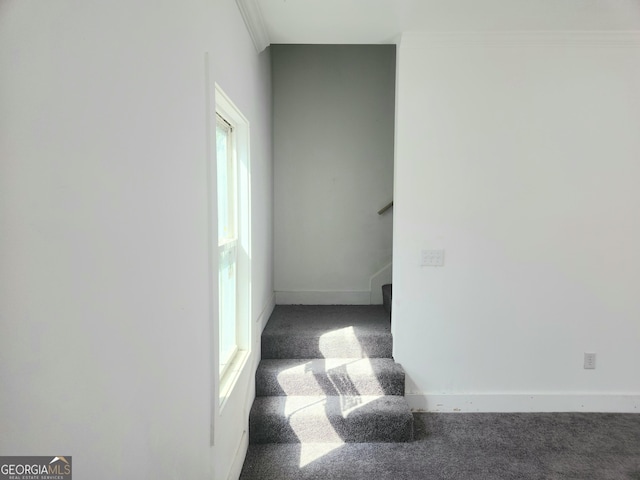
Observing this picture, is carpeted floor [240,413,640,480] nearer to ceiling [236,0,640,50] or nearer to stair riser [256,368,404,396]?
stair riser [256,368,404,396]

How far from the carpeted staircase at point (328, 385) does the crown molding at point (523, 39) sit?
6.73 ft

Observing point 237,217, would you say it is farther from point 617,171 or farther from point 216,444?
point 617,171

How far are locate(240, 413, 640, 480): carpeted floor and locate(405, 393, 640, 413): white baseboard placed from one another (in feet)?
0.28

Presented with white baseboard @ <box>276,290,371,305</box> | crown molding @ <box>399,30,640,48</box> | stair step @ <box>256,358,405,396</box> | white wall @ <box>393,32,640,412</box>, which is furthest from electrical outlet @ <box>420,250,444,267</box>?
crown molding @ <box>399,30,640,48</box>

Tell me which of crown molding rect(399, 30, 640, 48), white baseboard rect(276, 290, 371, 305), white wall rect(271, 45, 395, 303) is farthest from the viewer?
white baseboard rect(276, 290, 371, 305)

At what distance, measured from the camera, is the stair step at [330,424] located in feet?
7.61

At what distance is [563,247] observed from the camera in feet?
8.66

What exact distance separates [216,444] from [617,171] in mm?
2948

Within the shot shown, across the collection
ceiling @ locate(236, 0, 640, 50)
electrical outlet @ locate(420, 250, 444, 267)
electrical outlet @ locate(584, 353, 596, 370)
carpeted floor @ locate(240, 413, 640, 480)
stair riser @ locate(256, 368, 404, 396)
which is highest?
ceiling @ locate(236, 0, 640, 50)

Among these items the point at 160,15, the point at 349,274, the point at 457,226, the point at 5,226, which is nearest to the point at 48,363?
the point at 5,226

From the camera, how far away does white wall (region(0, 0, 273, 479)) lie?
0.53 metres

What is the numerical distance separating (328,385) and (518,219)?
1.71 m

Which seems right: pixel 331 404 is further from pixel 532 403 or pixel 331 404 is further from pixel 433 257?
pixel 532 403

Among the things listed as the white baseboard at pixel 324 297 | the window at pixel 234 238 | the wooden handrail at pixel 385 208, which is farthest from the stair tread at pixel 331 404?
the wooden handrail at pixel 385 208
